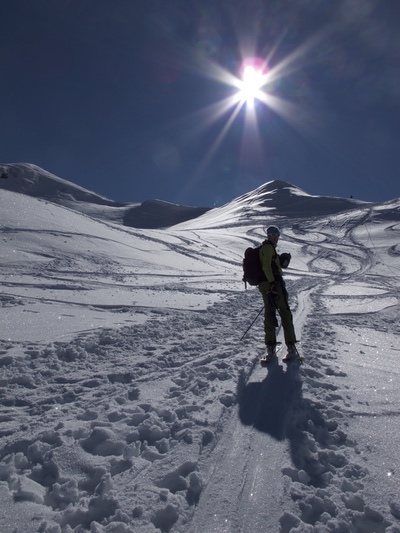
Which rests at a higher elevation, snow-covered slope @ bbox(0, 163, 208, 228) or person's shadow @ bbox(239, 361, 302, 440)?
snow-covered slope @ bbox(0, 163, 208, 228)

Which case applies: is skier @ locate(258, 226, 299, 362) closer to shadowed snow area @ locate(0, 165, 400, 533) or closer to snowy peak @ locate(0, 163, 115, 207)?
shadowed snow area @ locate(0, 165, 400, 533)

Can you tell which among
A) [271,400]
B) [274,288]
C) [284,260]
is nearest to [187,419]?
[271,400]

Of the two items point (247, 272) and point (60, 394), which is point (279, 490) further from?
point (247, 272)

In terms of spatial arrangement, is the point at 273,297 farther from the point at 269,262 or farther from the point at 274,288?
the point at 269,262

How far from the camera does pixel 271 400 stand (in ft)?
14.9

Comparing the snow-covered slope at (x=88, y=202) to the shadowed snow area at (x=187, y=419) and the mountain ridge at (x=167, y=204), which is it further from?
the shadowed snow area at (x=187, y=419)

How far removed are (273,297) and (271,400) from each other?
86.5 inches

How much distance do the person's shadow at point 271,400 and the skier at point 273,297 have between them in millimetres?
662

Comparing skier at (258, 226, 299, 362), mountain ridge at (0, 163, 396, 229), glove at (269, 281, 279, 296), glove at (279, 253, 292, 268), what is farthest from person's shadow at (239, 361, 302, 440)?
mountain ridge at (0, 163, 396, 229)

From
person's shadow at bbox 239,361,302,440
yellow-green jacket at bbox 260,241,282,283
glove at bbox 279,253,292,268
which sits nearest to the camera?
person's shadow at bbox 239,361,302,440

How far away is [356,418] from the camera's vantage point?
4020 mm

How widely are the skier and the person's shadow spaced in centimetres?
66

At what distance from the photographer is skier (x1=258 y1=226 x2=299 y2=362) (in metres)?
6.18

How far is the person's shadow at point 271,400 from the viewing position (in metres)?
3.95
